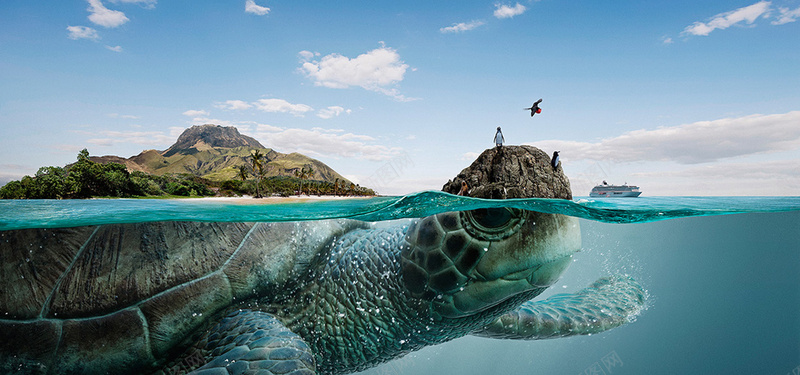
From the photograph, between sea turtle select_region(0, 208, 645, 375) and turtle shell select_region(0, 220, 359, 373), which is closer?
sea turtle select_region(0, 208, 645, 375)

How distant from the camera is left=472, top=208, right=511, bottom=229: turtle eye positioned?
104 inches

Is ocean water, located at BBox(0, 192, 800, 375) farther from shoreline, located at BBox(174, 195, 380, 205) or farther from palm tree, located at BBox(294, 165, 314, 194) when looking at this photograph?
palm tree, located at BBox(294, 165, 314, 194)

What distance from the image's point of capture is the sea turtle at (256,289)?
2.65m

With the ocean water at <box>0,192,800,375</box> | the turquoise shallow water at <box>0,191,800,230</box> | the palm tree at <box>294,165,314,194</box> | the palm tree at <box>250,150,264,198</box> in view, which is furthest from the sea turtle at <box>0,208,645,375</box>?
the palm tree at <box>294,165,314,194</box>

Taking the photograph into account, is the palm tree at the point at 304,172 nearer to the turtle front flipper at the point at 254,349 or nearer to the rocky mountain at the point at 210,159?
the rocky mountain at the point at 210,159

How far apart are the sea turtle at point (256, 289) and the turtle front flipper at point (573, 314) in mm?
1337

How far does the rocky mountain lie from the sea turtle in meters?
2.09

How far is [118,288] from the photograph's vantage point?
292cm

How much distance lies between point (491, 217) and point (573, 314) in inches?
128

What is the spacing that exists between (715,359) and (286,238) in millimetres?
45858

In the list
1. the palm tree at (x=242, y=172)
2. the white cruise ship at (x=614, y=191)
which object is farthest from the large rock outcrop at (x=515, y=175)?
the palm tree at (x=242, y=172)

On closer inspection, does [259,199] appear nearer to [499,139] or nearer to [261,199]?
[261,199]

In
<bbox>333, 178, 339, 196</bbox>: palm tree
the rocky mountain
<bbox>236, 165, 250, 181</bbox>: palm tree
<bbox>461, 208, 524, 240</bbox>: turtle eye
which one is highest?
the rocky mountain

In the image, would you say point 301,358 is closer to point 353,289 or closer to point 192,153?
point 353,289
